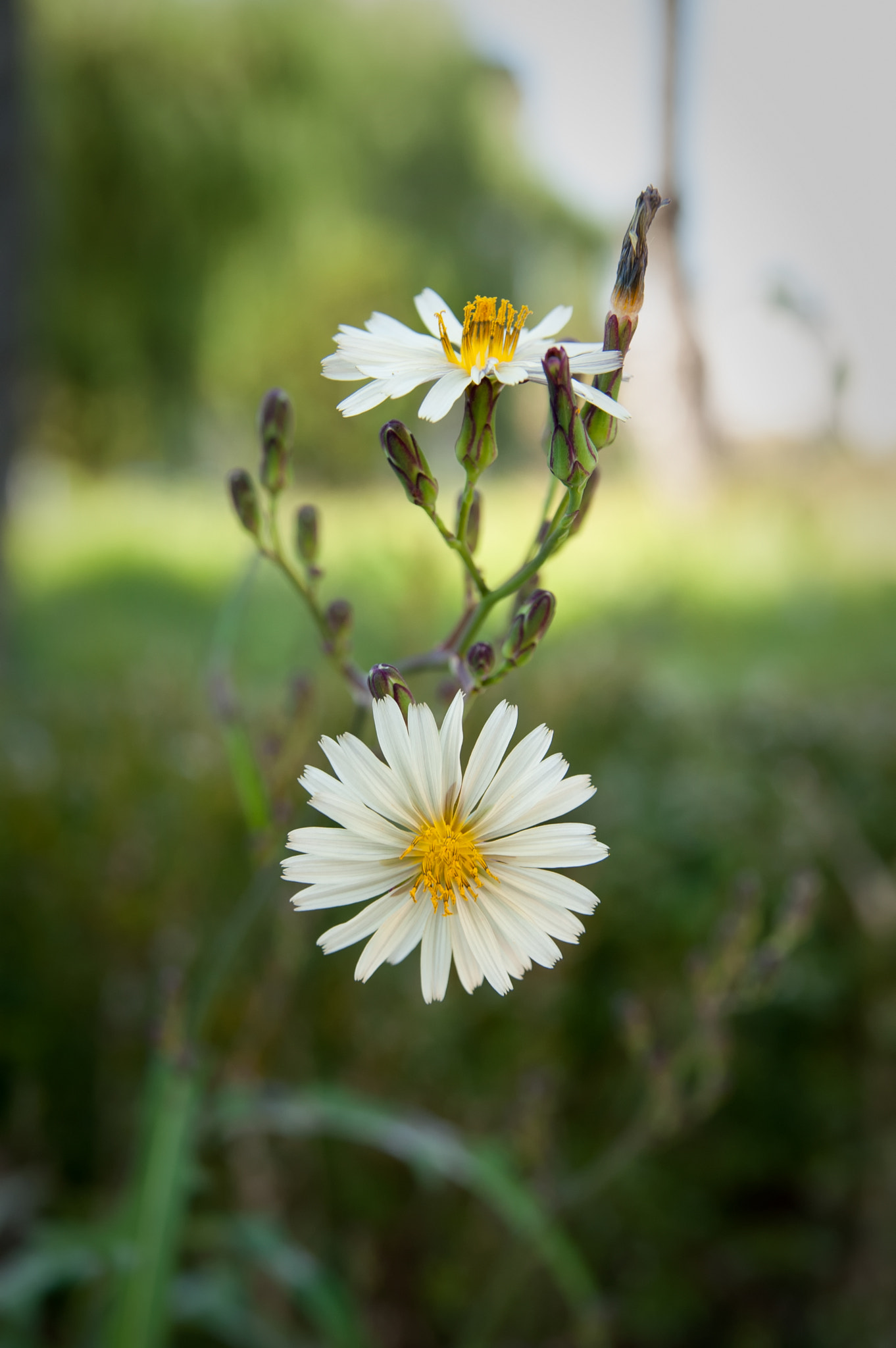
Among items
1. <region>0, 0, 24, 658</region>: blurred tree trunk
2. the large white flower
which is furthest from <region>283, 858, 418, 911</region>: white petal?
<region>0, 0, 24, 658</region>: blurred tree trunk

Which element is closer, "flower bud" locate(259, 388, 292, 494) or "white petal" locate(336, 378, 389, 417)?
"white petal" locate(336, 378, 389, 417)

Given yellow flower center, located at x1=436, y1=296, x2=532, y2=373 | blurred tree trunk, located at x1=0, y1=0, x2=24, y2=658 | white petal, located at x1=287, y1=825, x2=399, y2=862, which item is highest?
blurred tree trunk, located at x1=0, y1=0, x2=24, y2=658

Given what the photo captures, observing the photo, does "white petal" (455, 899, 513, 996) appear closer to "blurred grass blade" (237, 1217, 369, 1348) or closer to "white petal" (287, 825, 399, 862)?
"white petal" (287, 825, 399, 862)

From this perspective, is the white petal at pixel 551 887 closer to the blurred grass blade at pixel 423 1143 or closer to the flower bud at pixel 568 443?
the flower bud at pixel 568 443

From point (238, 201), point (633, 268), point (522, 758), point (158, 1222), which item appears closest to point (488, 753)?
point (522, 758)

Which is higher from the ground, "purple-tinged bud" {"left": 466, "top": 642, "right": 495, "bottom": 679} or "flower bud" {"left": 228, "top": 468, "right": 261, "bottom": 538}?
"flower bud" {"left": 228, "top": 468, "right": 261, "bottom": 538}

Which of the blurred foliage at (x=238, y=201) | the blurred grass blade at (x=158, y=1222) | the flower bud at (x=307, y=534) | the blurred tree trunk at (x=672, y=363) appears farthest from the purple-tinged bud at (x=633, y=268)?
the blurred foliage at (x=238, y=201)
